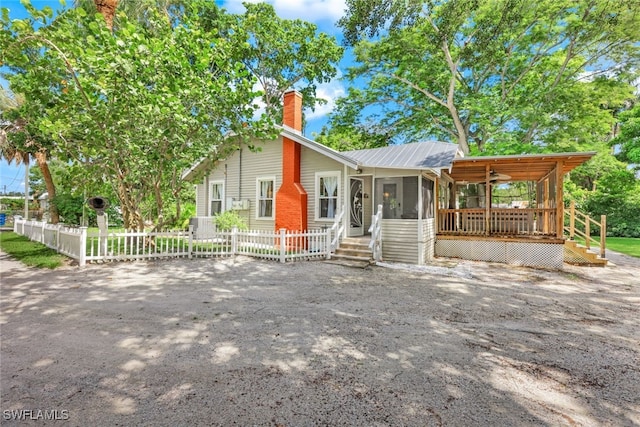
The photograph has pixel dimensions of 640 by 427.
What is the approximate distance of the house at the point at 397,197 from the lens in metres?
9.94

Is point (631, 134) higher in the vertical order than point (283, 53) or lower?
lower

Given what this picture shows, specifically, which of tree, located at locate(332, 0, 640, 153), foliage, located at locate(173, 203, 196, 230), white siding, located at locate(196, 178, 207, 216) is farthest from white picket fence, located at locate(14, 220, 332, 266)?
tree, located at locate(332, 0, 640, 153)

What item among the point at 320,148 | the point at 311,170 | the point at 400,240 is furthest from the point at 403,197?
the point at 311,170

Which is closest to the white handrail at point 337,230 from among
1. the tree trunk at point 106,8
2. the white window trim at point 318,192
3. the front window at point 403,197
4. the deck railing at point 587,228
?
the white window trim at point 318,192

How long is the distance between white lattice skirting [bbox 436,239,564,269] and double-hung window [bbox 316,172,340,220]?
416 cm

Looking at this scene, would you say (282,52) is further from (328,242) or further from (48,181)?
(328,242)

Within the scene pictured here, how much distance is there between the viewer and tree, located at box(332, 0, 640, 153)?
1381cm

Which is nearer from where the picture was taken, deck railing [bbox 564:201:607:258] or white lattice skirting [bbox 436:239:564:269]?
white lattice skirting [bbox 436:239:564:269]

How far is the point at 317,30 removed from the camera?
79.4 ft

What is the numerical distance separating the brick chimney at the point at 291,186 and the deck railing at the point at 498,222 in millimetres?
5312

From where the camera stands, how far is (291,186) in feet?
37.8

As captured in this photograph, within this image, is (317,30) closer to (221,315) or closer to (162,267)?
(162,267)

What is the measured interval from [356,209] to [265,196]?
386 cm

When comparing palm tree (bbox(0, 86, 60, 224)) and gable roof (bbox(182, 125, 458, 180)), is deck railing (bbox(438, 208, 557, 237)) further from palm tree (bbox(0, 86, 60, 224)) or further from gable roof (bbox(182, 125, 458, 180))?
palm tree (bbox(0, 86, 60, 224))
